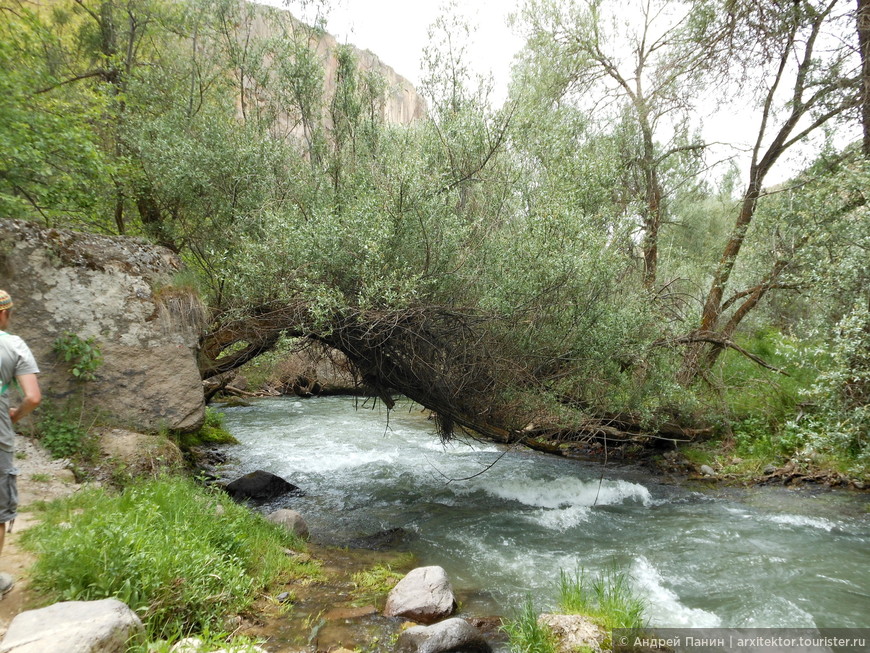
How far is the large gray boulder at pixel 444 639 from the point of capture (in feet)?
15.1

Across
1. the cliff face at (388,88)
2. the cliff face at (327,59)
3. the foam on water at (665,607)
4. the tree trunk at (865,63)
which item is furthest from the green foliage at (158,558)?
the tree trunk at (865,63)

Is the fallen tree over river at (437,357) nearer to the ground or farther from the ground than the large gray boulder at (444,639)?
farther from the ground

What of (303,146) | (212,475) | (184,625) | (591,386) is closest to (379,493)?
(212,475)

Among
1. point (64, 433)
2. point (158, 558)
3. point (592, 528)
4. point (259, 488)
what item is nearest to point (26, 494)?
point (64, 433)

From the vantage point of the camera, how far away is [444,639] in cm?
466

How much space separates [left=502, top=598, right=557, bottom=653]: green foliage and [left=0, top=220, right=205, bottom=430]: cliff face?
6.04 metres

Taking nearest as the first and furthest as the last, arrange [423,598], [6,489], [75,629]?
1. [75,629]
2. [6,489]
3. [423,598]

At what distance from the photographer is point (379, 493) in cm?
1038

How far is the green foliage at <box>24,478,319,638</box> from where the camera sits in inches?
152

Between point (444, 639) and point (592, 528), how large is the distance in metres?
4.64

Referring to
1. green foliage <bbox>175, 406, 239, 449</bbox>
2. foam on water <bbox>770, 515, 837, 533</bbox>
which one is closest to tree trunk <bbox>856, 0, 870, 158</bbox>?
foam on water <bbox>770, 515, 837, 533</bbox>

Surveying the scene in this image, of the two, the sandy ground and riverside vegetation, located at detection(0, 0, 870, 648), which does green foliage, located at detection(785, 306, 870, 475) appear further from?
the sandy ground

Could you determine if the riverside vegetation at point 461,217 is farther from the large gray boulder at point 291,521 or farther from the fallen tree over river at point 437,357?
the large gray boulder at point 291,521

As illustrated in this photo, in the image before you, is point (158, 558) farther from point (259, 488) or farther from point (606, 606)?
point (259, 488)
